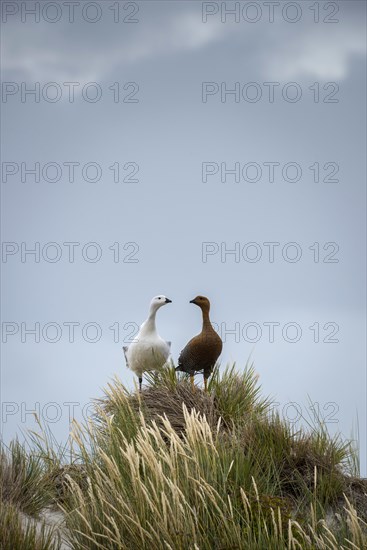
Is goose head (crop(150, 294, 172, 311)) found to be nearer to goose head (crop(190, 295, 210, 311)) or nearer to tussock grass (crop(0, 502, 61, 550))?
goose head (crop(190, 295, 210, 311))

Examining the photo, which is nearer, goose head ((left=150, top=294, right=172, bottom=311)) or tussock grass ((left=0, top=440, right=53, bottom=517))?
tussock grass ((left=0, top=440, right=53, bottom=517))

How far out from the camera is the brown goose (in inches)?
492

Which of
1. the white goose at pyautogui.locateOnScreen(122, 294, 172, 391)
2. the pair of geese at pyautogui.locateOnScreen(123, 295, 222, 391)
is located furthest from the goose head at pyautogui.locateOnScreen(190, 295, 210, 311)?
the white goose at pyautogui.locateOnScreen(122, 294, 172, 391)

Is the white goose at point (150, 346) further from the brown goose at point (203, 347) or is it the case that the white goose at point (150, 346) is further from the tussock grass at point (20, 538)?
the tussock grass at point (20, 538)

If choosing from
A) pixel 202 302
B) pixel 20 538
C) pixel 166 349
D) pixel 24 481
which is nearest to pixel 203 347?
pixel 202 302

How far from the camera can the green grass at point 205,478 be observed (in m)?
7.20

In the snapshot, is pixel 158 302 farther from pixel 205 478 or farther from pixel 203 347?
pixel 205 478

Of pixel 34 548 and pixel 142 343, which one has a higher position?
pixel 142 343

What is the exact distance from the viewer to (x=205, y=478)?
841cm

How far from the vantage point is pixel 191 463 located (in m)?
8.50

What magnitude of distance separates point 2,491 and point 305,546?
13.1 feet

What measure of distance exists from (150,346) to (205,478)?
16.8ft

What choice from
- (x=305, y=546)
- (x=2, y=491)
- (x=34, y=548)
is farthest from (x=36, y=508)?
(x=305, y=546)

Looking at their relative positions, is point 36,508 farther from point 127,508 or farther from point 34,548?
point 127,508
